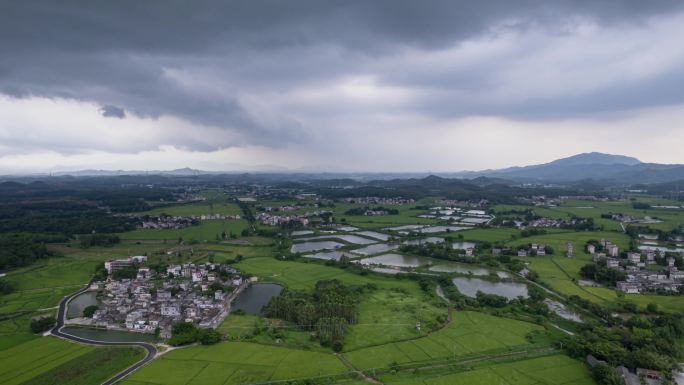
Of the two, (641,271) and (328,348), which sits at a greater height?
(641,271)

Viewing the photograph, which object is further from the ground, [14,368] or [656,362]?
[656,362]

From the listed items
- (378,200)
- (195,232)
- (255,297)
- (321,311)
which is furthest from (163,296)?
(378,200)

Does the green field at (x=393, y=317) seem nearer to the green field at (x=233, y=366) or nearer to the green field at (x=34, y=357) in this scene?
the green field at (x=233, y=366)

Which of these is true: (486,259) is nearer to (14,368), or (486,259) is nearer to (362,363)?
(362,363)

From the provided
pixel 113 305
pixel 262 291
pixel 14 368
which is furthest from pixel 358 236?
pixel 14 368

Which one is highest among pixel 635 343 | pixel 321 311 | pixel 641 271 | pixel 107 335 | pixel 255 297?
pixel 635 343

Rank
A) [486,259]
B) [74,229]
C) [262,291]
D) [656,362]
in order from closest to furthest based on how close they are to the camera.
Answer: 1. [656,362]
2. [262,291]
3. [486,259]
4. [74,229]

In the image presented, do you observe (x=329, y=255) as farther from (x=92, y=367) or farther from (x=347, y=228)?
(x=92, y=367)

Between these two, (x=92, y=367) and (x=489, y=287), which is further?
(x=489, y=287)
